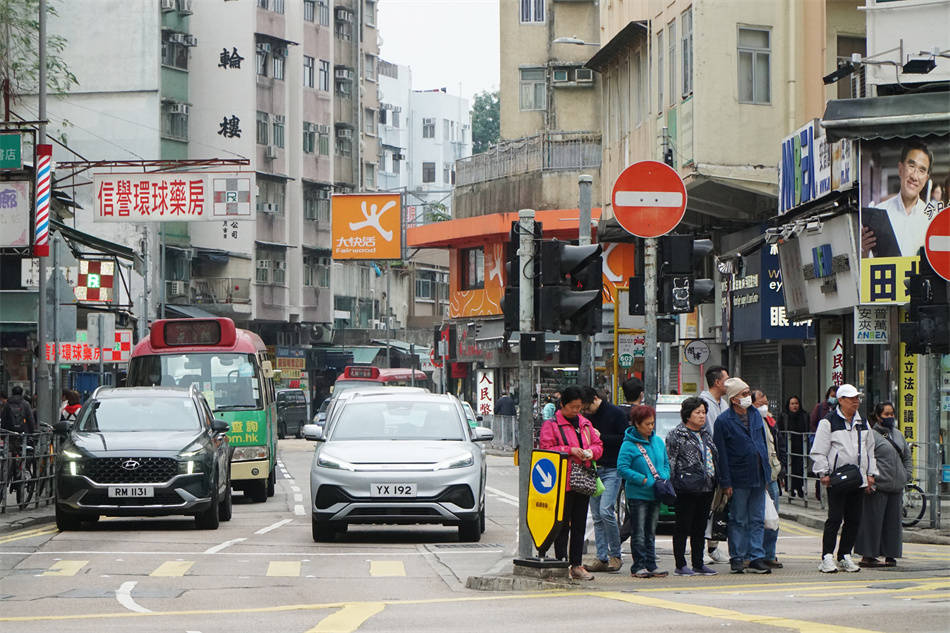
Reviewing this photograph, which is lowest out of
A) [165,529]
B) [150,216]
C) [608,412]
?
[165,529]

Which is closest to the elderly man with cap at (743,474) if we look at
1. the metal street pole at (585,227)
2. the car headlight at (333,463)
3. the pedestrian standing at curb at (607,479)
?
the pedestrian standing at curb at (607,479)

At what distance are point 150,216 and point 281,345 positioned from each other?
43620 mm

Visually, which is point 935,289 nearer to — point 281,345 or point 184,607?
point 184,607

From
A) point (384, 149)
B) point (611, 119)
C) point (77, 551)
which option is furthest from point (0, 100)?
point (384, 149)

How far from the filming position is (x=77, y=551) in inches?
734

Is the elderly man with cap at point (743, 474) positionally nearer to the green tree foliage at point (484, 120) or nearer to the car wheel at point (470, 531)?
the car wheel at point (470, 531)

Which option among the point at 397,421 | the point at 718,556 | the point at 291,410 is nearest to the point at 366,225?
the point at 291,410

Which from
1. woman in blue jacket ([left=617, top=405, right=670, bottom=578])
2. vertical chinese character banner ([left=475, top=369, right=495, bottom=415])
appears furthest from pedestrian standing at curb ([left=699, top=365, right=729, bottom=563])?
vertical chinese character banner ([left=475, top=369, right=495, bottom=415])

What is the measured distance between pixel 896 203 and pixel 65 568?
15.9m

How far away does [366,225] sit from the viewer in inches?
2255

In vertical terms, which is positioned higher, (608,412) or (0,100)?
(0,100)

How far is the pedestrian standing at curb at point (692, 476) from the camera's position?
51.6 feet

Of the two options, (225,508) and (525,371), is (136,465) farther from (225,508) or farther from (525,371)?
(525,371)

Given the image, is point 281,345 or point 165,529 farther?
point 281,345
